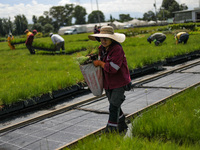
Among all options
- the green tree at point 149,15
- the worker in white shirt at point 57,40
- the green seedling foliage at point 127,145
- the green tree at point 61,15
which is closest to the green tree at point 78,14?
the green tree at point 61,15

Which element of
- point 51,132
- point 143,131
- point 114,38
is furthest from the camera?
point 51,132

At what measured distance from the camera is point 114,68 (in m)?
4.00

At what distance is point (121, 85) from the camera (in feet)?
13.7

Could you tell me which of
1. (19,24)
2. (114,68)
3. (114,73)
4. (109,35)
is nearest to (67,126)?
(114,73)

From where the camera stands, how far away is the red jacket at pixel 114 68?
4027mm

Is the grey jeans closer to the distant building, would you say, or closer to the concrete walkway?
the concrete walkway

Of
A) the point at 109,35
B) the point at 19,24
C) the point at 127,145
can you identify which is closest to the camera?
the point at 127,145

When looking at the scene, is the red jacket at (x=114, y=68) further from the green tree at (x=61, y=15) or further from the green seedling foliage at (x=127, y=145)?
the green tree at (x=61, y=15)

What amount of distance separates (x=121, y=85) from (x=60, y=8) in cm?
14663

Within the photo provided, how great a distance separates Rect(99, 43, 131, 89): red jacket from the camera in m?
4.03

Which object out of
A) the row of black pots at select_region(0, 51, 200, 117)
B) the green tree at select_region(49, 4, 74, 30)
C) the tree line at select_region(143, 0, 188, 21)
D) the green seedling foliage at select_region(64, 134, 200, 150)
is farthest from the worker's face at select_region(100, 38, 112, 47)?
the green tree at select_region(49, 4, 74, 30)

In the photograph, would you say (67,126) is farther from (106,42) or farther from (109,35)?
(109,35)

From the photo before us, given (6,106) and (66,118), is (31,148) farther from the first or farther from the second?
(6,106)

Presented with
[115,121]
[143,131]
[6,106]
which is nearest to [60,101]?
[6,106]
